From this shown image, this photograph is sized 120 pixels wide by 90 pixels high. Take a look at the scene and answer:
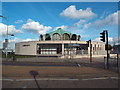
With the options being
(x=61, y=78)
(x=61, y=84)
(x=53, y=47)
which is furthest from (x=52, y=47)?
(x=61, y=84)

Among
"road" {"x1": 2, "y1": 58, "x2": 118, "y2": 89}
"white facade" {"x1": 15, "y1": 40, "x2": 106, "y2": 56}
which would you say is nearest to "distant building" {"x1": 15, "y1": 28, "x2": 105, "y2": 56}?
"white facade" {"x1": 15, "y1": 40, "x2": 106, "y2": 56}

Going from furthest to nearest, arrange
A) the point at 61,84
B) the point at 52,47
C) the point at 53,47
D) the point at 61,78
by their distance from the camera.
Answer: the point at 52,47 < the point at 53,47 < the point at 61,78 < the point at 61,84

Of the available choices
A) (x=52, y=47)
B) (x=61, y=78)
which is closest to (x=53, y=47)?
(x=52, y=47)

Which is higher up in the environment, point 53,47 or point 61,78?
point 53,47

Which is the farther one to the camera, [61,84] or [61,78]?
[61,78]

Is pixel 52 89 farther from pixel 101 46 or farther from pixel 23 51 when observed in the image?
pixel 101 46

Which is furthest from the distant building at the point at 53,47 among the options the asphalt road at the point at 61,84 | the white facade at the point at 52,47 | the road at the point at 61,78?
the asphalt road at the point at 61,84

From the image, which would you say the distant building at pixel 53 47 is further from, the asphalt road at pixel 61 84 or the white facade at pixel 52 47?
the asphalt road at pixel 61 84

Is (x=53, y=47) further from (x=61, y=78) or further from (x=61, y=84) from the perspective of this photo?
(x=61, y=84)

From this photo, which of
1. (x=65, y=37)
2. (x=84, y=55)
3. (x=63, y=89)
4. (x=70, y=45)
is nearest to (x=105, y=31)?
(x=63, y=89)

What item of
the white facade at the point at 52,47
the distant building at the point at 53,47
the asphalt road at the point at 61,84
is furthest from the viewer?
the white facade at the point at 52,47

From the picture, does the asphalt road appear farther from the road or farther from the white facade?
the white facade

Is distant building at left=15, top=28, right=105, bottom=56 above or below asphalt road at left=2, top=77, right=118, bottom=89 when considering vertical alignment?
above

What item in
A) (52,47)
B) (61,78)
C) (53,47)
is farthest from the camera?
(52,47)
